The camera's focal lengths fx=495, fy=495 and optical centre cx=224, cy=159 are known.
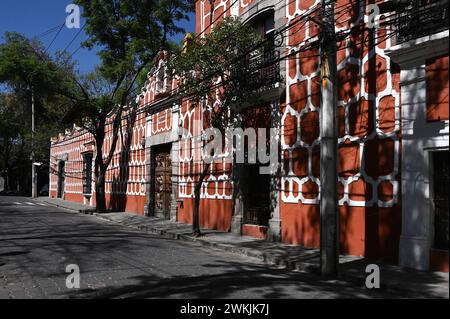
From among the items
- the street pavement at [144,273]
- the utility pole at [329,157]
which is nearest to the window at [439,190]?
the street pavement at [144,273]

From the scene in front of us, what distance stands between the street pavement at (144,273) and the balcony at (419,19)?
4252 mm

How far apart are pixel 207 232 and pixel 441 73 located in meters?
9.04

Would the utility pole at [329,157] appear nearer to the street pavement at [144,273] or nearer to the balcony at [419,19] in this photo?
the street pavement at [144,273]

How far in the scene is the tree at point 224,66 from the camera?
12438 mm

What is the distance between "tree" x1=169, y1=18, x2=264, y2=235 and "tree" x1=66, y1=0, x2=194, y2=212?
10.6 meters

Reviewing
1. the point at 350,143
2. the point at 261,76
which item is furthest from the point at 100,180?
the point at 350,143

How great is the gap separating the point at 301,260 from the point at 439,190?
3.17 metres

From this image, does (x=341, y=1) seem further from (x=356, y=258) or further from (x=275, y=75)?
(x=356, y=258)

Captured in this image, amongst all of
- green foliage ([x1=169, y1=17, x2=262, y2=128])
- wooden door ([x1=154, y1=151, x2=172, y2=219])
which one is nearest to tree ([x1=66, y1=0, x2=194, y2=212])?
wooden door ([x1=154, y1=151, x2=172, y2=219])

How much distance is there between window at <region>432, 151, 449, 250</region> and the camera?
7.50m

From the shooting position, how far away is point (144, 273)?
838 cm

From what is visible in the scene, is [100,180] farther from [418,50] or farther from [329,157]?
[418,50]

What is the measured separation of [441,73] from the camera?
26.2ft

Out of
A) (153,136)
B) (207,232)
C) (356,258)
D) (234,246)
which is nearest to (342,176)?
(356,258)
